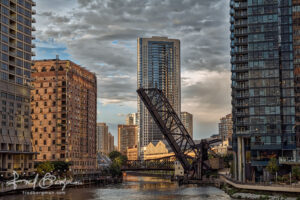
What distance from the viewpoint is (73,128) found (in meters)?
122

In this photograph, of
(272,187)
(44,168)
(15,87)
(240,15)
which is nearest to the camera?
(272,187)

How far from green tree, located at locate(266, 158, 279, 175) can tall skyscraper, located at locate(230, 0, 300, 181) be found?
10.1ft

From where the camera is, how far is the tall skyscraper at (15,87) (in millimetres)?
84562

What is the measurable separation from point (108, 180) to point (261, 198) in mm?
65361

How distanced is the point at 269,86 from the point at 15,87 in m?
45.5

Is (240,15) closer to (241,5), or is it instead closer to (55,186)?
(241,5)

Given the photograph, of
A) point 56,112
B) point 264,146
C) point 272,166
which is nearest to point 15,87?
point 56,112

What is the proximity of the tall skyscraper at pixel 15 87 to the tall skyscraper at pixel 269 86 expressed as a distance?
39876mm

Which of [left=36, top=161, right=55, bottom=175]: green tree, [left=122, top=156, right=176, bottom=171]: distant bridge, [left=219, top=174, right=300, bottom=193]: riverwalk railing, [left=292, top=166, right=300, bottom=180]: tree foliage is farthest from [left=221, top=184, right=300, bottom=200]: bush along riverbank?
[left=122, top=156, right=176, bottom=171]: distant bridge

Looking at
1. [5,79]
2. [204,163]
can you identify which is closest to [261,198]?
[204,163]

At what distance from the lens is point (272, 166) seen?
214 feet

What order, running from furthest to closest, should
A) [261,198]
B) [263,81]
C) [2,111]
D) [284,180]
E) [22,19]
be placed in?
[22,19] < [2,111] < [263,81] < [284,180] < [261,198]

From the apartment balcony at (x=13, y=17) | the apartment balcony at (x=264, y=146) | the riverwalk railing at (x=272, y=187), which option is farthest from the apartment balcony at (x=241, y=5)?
the apartment balcony at (x=13, y=17)

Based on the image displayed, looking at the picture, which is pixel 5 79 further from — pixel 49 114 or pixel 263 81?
pixel 263 81
